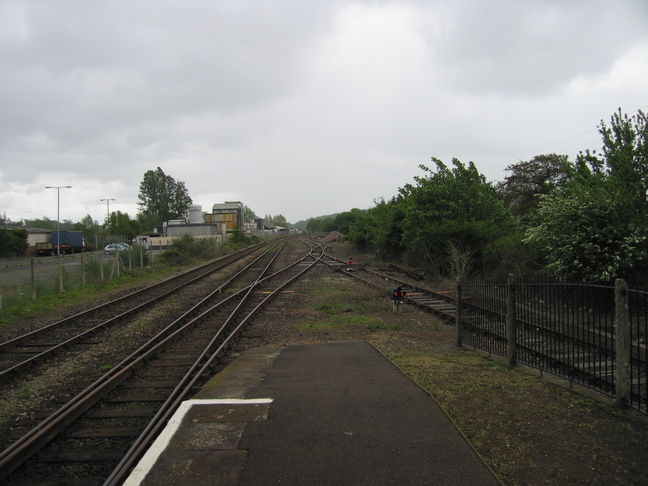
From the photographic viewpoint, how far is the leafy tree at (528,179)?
3162 centimetres

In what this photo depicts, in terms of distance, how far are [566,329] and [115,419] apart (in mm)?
6372

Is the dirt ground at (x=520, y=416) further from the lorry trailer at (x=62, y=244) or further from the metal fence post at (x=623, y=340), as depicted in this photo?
the lorry trailer at (x=62, y=244)

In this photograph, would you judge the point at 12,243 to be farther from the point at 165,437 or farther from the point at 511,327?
the point at 511,327

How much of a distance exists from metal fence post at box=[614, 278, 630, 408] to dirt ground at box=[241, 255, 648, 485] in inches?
8.3

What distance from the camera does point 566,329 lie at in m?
6.50

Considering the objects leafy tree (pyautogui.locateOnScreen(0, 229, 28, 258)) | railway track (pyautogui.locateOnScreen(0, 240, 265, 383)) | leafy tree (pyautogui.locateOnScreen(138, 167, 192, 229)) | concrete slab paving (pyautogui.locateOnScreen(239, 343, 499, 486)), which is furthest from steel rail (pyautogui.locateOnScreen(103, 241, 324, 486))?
leafy tree (pyautogui.locateOnScreen(138, 167, 192, 229))

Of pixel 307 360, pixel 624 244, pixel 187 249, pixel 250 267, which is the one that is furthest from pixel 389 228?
pixel 307 360

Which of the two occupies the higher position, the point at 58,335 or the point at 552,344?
the point at 552,344

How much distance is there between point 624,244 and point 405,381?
7785mm

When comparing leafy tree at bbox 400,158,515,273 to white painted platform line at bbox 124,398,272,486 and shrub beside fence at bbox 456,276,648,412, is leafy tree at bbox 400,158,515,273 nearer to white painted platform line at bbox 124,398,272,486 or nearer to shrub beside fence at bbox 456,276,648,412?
shrub beside fence at bbox 456,276,648,412

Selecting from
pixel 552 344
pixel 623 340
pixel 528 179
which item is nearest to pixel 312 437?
pixel 623 340

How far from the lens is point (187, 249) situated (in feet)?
118

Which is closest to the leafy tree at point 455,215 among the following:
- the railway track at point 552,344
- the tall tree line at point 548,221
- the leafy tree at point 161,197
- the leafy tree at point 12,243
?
the tall tree line at point 548,221

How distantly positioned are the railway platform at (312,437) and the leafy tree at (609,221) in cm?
772
